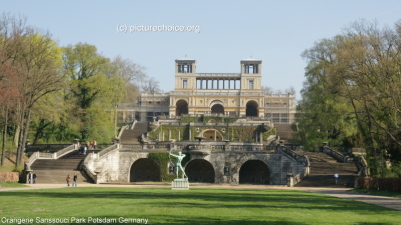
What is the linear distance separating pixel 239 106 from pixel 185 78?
12.5 m

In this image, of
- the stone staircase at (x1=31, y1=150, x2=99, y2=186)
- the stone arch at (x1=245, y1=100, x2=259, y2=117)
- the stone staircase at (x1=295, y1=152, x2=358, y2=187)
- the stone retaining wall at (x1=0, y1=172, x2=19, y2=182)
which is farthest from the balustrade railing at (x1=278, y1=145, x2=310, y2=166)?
the stone arch at (x1=245, y1=100, x2=259, y2=117)

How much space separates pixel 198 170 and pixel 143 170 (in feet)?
19.1

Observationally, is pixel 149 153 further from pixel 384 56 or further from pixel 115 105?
pixel 384 56

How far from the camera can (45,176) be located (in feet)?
158

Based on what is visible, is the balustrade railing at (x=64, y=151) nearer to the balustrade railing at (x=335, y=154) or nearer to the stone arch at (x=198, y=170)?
the stone arch at (x=198, y=170)

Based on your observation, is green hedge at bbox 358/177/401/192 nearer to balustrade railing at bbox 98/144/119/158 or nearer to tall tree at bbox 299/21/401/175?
tall tree at bbox 299/21/401/175

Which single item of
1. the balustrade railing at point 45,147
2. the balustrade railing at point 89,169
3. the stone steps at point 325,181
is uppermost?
the balustrade railing at point 45,147

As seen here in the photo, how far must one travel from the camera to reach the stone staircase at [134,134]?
73.4m

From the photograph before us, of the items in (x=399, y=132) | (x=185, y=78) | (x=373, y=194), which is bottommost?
(x=373, y=194)

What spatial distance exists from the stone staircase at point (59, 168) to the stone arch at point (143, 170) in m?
5.99

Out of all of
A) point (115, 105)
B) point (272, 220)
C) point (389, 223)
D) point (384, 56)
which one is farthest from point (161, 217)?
point (115, 105)

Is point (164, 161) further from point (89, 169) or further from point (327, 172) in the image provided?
point (327, 172)

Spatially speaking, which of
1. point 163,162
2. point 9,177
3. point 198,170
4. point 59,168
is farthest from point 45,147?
point 9,177

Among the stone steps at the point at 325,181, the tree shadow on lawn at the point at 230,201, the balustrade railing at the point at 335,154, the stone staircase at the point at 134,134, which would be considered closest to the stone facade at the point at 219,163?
the stone steps at the point at 325,181
